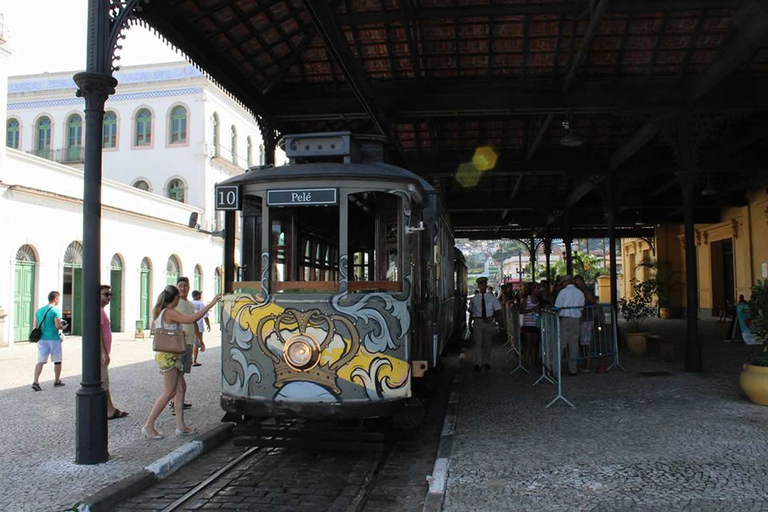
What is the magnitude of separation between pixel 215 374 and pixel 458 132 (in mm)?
8181

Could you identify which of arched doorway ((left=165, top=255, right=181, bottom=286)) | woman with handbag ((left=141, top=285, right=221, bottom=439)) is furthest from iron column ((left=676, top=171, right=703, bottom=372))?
arched doorway ((left=165, top=255, right=181, bottom=286))

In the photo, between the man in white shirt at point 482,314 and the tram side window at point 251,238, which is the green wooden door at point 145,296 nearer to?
the man in white shirt at point 482,314

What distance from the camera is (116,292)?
2378cm

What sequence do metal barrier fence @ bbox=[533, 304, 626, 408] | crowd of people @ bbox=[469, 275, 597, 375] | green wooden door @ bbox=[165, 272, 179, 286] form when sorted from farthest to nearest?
green wooden door @ bbox=[165, 272, 179, 286] → crowd of people @ bbox=[469, 275, 597, 375] → metal barrier fence @ bbox=[533, 304, 626, 408]

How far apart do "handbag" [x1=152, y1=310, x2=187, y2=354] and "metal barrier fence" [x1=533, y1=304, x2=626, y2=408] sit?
5.46 meters

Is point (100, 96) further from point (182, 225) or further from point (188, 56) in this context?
point (182, 225)

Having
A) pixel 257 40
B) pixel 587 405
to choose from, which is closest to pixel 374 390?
pixel 587 405

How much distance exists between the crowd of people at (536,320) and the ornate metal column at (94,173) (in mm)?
7115

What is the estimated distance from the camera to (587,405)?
8672 millimetres

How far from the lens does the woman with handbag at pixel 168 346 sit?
22.8 ft

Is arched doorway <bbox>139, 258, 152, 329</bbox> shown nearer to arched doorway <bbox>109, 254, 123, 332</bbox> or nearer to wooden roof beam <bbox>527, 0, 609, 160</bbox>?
arched doorway <bbox>109, 254, 123, 332</bbox>

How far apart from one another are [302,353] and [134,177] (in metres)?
28.0

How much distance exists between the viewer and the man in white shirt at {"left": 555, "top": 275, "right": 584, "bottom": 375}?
10.5 metres

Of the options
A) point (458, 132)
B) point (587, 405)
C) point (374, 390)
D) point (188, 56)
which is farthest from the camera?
point (458, 132)
